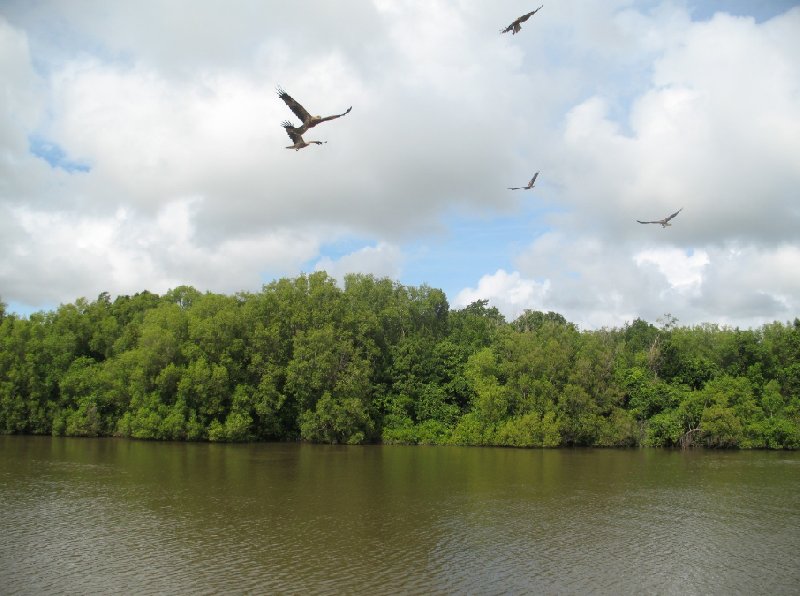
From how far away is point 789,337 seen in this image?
227 ft

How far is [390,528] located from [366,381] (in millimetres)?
38771

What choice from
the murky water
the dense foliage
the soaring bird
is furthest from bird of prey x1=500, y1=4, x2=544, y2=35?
the dense foliage

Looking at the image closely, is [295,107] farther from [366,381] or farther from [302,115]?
[366,381]

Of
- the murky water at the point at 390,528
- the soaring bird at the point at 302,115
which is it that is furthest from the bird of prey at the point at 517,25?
the murky water at the point at 390,528

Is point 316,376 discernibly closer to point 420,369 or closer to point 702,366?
point 420,369

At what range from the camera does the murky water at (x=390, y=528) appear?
63.7 ft

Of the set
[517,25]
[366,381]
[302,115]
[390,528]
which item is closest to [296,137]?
[302,115]

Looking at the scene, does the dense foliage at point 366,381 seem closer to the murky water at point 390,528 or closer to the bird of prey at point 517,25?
the murky water at point 390,528

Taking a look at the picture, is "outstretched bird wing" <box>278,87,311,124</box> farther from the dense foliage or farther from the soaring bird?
the dense foliage

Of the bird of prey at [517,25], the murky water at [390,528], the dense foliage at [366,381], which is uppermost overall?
the bird of prey at [517,25]

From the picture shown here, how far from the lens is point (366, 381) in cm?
6412

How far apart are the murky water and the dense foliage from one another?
687 inches

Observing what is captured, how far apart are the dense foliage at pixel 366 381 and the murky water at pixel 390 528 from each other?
Answer: 17.4 meters

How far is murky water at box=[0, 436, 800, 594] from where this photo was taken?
19.4m
